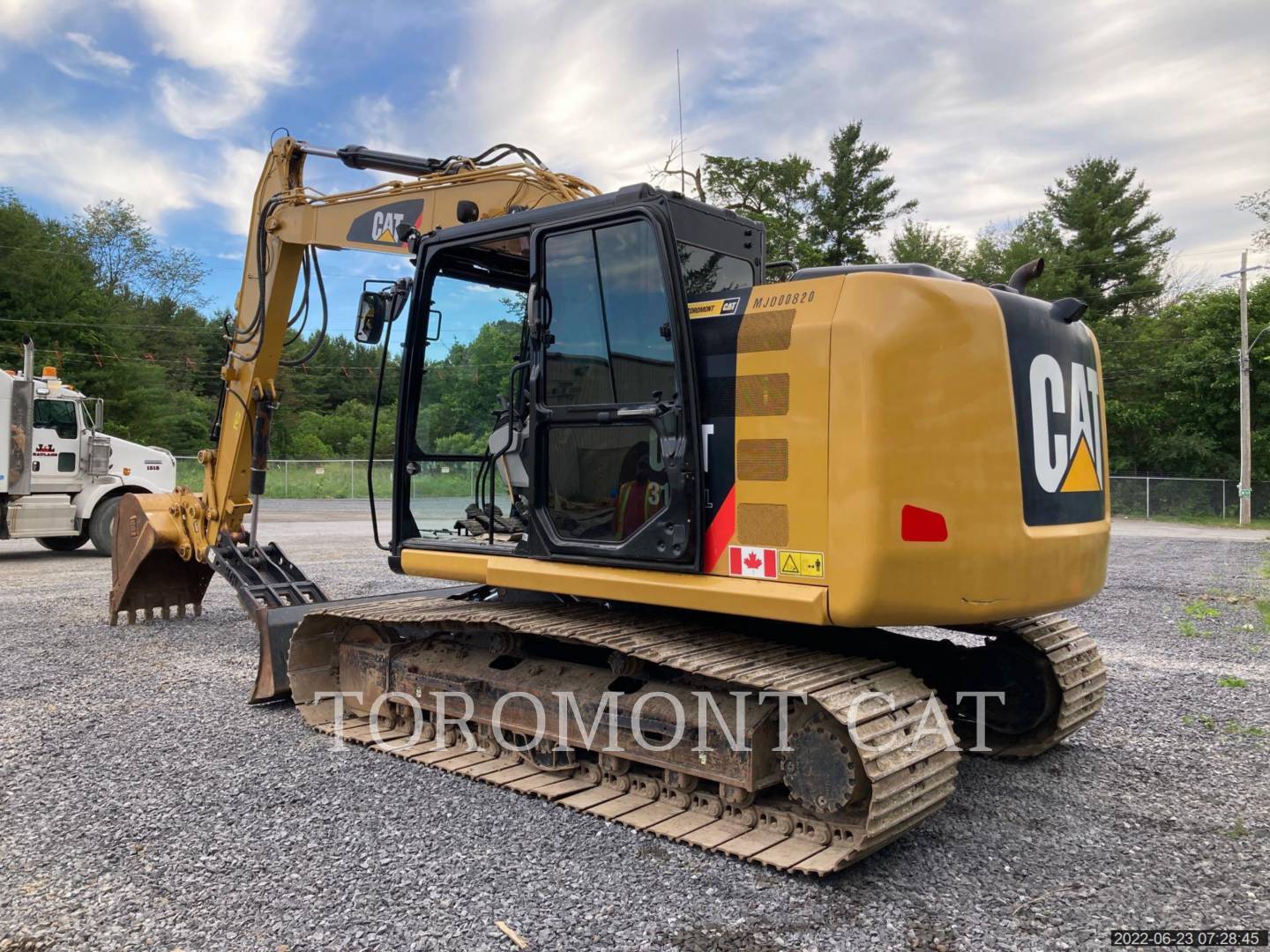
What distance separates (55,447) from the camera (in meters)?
14.7

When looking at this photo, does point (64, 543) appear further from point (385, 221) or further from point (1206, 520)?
point (1206, 520)

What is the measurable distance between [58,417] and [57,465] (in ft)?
2.45

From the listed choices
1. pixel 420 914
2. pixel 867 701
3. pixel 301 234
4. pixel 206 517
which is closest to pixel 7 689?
pixel 206 517

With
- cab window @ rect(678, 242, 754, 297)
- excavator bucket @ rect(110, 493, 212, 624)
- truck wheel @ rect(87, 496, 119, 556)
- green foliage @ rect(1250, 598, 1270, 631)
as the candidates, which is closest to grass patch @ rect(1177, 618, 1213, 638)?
green foliage @ rect(1250, 598, 1270, 631)

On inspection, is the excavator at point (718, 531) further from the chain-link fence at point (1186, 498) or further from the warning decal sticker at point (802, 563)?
the chain-link fence at point (1186, 498)

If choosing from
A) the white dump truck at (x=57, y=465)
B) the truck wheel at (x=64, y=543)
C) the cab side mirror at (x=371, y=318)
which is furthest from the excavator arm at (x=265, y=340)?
the truck wheel at (x=64, y=543)

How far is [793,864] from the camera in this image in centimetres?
360

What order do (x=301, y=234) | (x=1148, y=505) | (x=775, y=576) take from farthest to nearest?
(x=1148, y=505), (x=301, y=234), (x=775, y=576)

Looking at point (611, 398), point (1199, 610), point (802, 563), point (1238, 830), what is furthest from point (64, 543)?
point (1238, 830)

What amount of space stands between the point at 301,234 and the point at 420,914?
540 centimetres

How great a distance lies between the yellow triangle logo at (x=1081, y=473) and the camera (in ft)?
13.8

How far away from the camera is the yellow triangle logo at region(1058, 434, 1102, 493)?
4.20m

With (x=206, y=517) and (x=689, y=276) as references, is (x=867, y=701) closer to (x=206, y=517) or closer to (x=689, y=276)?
(x=689, y=276)

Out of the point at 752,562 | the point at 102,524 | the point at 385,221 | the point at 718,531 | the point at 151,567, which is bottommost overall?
the point at 151,567
